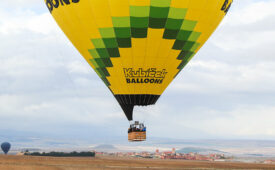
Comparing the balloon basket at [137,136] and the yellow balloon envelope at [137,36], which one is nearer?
the yellow balloon envelope at [137,36]

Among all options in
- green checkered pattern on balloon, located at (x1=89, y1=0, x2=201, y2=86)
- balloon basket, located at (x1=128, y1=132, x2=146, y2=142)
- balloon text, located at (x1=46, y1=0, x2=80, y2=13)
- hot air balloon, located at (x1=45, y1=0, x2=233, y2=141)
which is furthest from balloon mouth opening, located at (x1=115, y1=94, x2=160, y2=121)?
balloon text, located at (x1=46, y1=0, x2=80, y2=13)

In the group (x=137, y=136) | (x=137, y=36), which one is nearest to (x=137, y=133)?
(x=137, y=136)

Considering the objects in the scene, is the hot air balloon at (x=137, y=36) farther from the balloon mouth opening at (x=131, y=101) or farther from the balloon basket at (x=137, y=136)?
the balloon basket at (x=137, y=136)

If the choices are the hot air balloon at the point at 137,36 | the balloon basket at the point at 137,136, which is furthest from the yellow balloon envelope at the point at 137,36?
the balloon basket at the point at 137,136

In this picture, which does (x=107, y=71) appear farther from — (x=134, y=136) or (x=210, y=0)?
(x=210, y=0)

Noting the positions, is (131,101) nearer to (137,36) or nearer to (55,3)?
(137,36)

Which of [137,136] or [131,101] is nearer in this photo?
[137,136]

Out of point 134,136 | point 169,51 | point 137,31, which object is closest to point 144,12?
point 137,31
